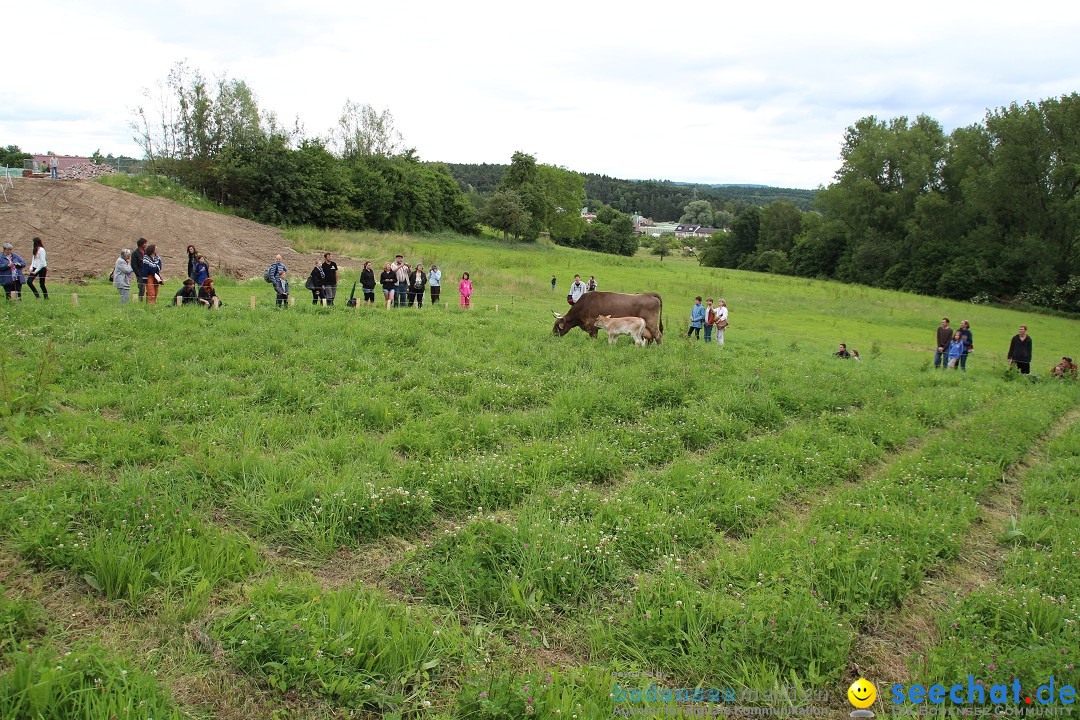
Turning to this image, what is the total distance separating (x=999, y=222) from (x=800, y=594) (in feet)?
203

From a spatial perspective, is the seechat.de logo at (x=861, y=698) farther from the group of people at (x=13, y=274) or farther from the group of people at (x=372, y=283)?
the group of people at (x=13, y=274)

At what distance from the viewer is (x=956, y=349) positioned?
57.9ft

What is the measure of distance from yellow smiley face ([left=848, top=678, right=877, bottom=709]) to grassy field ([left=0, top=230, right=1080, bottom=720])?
18 centimetres

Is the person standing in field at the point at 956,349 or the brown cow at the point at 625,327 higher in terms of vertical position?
the brown cow at the point at 625,327

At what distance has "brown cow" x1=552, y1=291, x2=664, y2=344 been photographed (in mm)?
15711

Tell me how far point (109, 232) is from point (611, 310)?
82.3 ft

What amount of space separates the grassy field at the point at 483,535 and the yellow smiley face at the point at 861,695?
0.18 meters

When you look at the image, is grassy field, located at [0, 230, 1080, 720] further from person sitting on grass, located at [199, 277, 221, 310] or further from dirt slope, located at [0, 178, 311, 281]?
dirt slope, located at [0, 178, 311, 281]

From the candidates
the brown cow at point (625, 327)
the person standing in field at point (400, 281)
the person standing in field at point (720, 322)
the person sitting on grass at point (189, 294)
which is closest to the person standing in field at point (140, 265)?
the person sitting on grass at point (189, 294)

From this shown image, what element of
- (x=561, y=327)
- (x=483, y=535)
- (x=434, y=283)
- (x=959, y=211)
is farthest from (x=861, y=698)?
(x=959, y=211)

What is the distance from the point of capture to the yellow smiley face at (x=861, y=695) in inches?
153

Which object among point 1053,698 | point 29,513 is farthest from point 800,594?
point 29,513

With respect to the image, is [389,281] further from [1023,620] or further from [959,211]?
[959,211]

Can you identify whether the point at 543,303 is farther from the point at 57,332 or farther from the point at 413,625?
the point at 413,625
